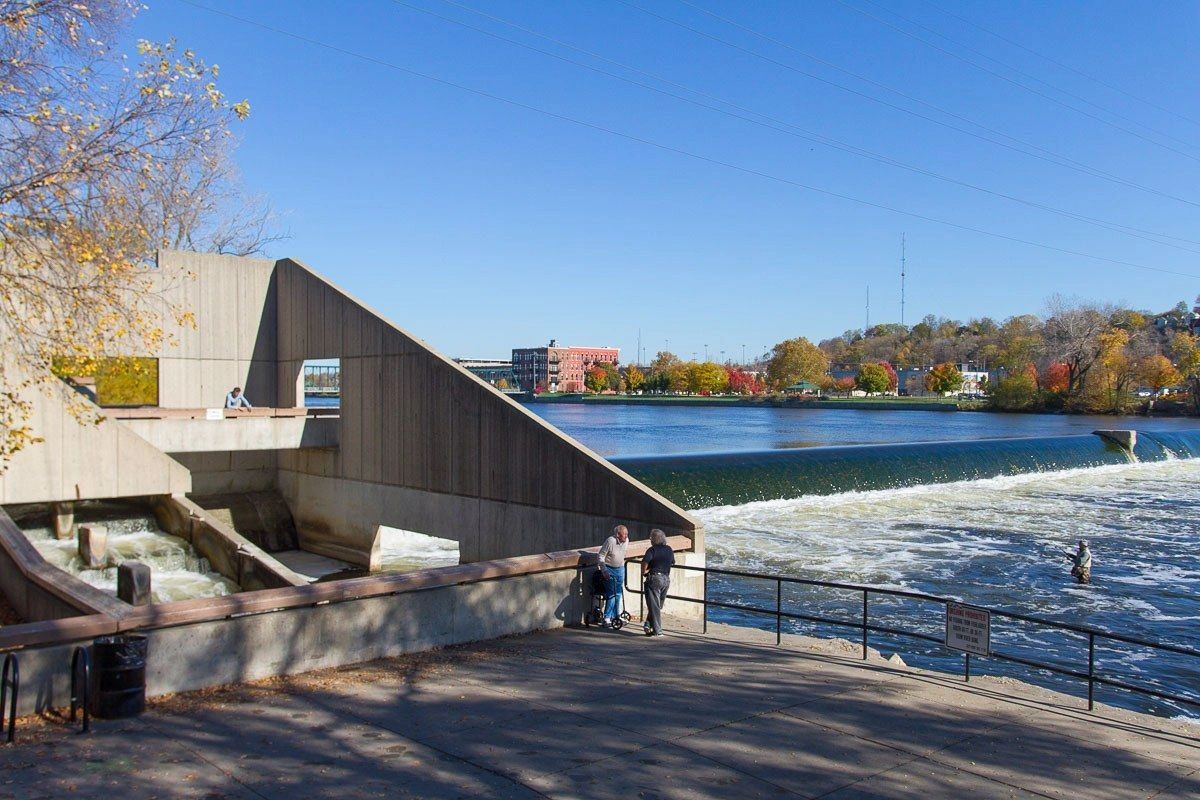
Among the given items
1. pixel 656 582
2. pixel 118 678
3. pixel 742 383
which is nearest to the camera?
pixel 118 678

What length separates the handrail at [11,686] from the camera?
6.92 m

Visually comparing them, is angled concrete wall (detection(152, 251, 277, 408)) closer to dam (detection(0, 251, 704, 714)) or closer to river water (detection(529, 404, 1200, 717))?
dam (detection(0, 251, 704, 714))

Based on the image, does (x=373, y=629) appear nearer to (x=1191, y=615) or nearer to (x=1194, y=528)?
(x=1191, y=615)

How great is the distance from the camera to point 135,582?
35.2ft

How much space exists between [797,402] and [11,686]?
440ft

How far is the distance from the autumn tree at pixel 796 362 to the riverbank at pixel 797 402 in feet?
26.1

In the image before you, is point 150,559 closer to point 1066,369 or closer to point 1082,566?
point 1082,566

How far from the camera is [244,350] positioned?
2539cm

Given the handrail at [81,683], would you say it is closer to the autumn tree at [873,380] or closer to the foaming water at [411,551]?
the foaming water at [411,551]

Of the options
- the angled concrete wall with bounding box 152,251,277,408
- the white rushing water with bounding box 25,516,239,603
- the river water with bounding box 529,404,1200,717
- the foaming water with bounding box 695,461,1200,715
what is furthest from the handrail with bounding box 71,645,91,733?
the angled concrete wall with bounding box 152,251,277,408

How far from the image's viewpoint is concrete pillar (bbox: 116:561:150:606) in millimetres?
10727

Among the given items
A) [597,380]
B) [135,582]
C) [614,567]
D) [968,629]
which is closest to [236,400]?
[135,582]

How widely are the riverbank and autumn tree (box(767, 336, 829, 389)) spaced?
26.1 ft

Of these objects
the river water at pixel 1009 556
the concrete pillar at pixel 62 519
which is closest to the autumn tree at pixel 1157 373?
the river water at pixel 1009 556
